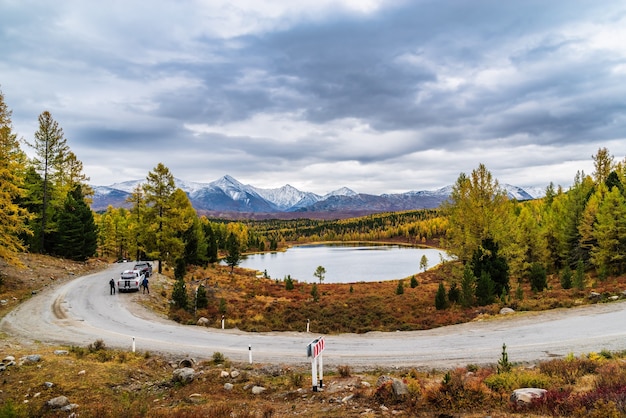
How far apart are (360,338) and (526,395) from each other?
1166 centimetres

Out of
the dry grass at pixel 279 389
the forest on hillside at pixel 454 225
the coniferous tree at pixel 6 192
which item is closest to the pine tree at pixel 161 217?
the forest on hillside at pixel 454 225

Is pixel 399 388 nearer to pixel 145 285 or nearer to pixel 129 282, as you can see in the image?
pixel 145 285

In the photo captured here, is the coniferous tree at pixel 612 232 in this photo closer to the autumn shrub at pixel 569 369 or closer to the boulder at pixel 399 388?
the autumn shrub at pixel 569 369

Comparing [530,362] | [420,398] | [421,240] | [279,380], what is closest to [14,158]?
[279,380]

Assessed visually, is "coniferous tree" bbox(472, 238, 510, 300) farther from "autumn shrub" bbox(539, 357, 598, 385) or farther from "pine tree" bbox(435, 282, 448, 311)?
"autumn shrub" bbox(539, 357, 598, 385)

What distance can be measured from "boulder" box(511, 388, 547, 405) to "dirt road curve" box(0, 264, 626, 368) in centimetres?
529

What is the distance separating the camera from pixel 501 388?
9.34 metres

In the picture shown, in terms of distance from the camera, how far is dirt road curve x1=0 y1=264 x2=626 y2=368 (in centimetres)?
1477

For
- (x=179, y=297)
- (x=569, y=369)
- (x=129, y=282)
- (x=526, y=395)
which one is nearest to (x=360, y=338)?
(x=569, y=369)

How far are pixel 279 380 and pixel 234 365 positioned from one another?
2.75m

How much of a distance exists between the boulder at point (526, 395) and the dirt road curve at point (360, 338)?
5289 mm

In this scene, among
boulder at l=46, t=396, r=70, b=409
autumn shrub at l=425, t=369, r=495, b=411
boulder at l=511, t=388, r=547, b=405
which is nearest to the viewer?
boulder at l=511, t=388, r=547, b=405

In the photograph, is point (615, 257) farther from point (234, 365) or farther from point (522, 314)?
point (234, 365)

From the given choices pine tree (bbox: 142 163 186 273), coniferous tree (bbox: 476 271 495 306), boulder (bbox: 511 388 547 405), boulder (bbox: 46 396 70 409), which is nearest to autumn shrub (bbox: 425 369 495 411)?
boulder (bbox: 511 388 547 405)
